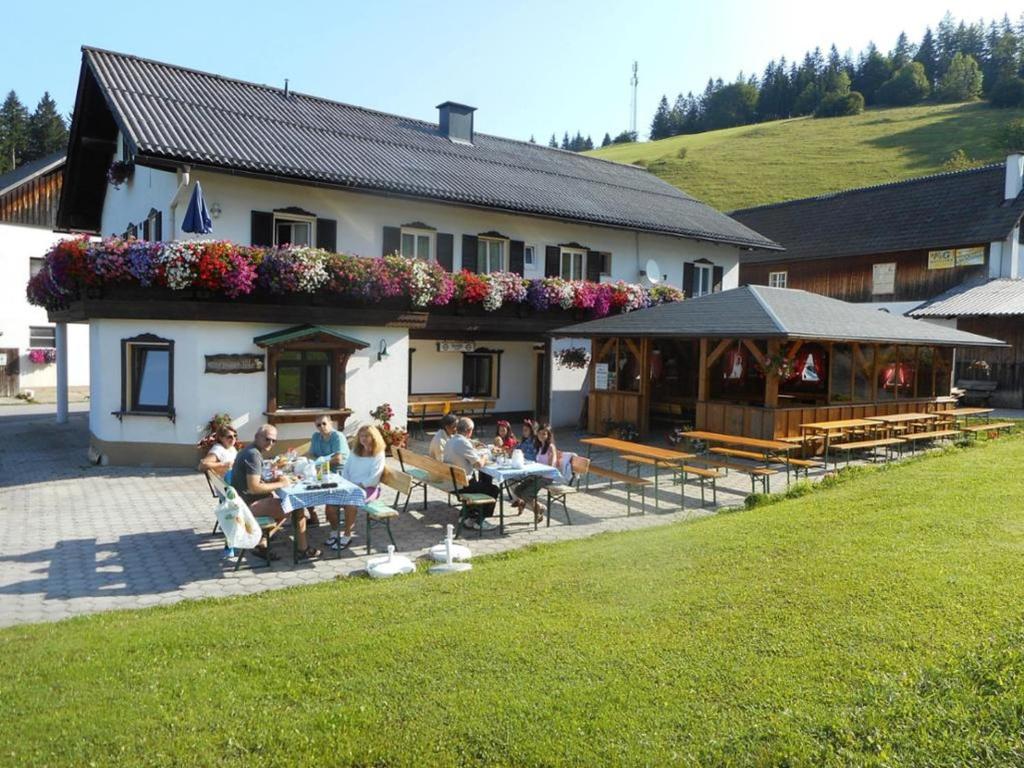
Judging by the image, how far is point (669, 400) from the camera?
20.7 meters

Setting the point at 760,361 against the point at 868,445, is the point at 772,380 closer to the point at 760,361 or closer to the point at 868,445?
the point at 760,361

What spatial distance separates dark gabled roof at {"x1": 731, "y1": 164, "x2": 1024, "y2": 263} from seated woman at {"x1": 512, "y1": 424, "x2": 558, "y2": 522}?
28721 mm

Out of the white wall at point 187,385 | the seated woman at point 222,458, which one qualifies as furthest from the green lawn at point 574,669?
the white wall at point 187,385

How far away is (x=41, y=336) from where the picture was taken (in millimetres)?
32906

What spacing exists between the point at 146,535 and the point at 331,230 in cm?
958

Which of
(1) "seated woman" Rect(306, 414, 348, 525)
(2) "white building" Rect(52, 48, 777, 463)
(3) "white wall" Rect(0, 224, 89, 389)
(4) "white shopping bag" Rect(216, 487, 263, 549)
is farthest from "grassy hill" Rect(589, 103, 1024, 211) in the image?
(4) "white shopping bag" Rect(216, 487, 263, 549)

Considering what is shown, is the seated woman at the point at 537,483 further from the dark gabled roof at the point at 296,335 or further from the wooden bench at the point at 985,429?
the wooden bench at the point at 985,429

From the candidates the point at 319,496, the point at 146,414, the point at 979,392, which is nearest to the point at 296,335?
the point at 146,414

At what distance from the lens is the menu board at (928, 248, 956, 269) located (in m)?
33.6

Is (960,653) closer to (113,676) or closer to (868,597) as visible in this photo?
(868,597)

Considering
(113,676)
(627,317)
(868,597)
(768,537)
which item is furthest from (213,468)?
(627,317)

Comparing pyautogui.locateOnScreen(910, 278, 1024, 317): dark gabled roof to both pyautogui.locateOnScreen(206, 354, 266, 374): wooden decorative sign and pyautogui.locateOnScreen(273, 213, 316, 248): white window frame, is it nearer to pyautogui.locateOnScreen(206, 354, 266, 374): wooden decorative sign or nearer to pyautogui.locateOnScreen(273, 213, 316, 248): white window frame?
pyautogui.locateOnScreen(273, 213, 316, 248): white window frame

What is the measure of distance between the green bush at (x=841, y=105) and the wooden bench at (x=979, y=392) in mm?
82297

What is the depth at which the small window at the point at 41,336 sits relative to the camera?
3262 cm
